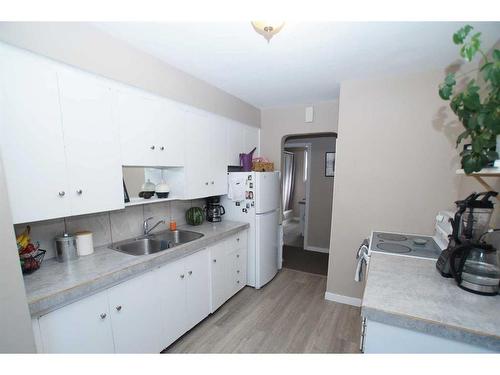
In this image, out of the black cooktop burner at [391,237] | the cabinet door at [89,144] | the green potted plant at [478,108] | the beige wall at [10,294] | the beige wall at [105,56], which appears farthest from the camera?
the black cooktop burner at [391,237]

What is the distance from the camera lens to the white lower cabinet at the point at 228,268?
2262 millimetres

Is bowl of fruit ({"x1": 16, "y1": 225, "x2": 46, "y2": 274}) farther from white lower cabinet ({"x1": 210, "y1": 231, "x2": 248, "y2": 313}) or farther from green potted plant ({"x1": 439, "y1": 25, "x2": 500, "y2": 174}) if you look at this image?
green potted plant ({"x1": 439, "y1": 25, "x2": 500, "y2": 174})

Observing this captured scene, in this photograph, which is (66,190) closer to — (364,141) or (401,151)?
(364,141)

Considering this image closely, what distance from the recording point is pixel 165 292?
5.74ft

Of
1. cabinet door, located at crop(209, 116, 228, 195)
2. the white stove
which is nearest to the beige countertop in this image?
the white stove

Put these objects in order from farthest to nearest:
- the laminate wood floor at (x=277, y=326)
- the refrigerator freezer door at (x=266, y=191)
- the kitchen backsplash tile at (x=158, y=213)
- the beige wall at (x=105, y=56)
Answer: the refrigerator freezer door at (x=266, y=191)
the kitchen backsplash tile at (x=158, y=213)
the laminate wood floor at (x=277, y=326)
the beige wall at (x=105, y=56)

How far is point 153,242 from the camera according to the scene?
2.08m

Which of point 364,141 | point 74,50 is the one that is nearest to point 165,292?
point 74,50

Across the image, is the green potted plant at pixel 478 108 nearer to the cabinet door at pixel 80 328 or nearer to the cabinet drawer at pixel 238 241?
the cabinet drawer at pixel 238 241

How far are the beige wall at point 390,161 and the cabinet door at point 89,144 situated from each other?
2179 millimetres

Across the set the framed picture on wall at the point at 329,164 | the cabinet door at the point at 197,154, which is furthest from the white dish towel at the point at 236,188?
the framed picture on wall at the point at 329,164

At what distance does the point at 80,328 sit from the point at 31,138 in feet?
3.69

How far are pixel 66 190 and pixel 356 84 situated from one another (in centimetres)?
269

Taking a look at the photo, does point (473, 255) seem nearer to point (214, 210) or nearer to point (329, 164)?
point (214, 210)
